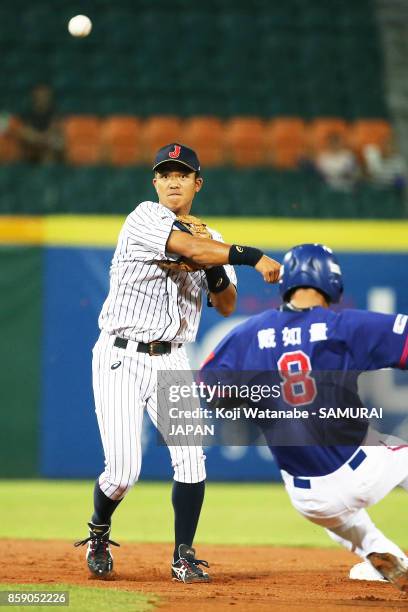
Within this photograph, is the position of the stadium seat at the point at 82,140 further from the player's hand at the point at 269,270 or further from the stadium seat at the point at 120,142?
the player's hand at the point at 269,270

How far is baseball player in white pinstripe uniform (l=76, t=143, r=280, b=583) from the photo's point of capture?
443 centimetres

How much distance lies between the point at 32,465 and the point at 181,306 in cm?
490

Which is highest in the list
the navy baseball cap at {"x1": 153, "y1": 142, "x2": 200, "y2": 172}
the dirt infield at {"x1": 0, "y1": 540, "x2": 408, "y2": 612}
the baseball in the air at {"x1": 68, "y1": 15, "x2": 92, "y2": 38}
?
the baseball in the air at {"x1": 68, "y1": 15, "x2": 92, "y2": 38}

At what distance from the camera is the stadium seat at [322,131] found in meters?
12.2

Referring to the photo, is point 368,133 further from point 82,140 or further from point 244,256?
point 244,256

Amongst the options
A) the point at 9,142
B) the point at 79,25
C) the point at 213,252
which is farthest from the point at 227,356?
the point at 9,142

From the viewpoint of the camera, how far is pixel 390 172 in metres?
11.4

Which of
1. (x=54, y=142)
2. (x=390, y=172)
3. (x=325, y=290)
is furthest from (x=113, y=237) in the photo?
(x=325, y=290)

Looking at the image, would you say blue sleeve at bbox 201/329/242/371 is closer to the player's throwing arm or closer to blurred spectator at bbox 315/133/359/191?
the player's throwing arm

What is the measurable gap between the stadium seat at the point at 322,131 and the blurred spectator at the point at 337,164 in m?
0.39

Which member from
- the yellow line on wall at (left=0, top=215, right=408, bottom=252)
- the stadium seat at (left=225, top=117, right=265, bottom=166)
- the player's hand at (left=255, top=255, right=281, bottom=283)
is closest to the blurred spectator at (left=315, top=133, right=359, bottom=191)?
the stadium seat at (left=225, top=117, right=265, bottom=166)

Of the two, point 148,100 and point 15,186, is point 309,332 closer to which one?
point 15,186

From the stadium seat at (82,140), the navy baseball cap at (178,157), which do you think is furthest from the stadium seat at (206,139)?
the navy baseball cap at (178,157)

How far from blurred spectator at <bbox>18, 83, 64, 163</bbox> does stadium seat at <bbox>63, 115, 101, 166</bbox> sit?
1.11 feet
